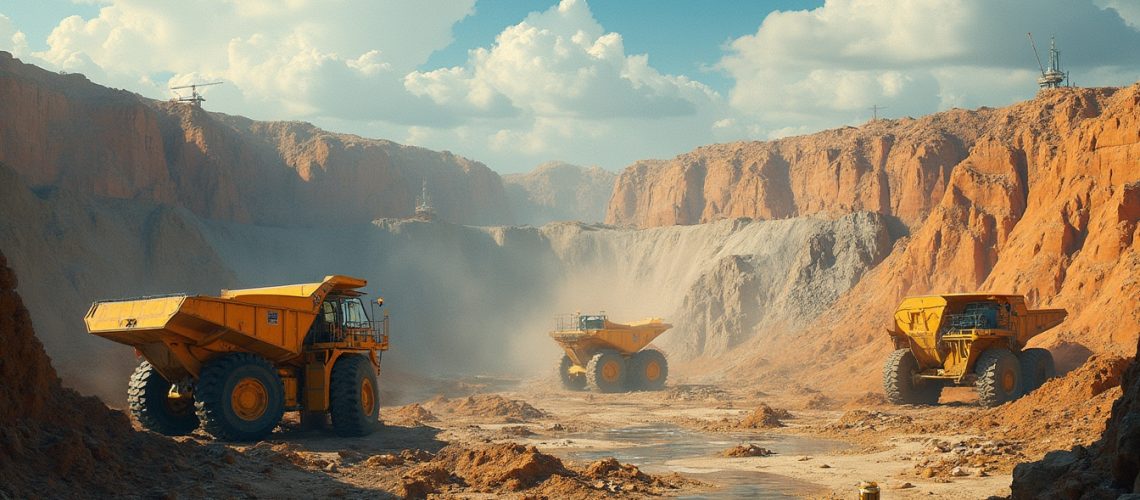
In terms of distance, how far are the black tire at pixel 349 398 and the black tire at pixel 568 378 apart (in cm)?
2147

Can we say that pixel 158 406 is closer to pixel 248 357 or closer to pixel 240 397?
pixel 240 397

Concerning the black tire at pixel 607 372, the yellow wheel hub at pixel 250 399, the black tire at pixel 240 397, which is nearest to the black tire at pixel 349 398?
the black tire at pixel 240 397

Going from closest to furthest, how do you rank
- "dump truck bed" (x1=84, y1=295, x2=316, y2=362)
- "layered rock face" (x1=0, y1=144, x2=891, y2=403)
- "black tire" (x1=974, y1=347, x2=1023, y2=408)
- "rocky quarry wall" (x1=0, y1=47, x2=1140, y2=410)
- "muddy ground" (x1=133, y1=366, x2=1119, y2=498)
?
"muddy ground" (x1=133, y1=366, x2=1119, y2=498) → "dump truck bed" (x1=84, y1=295, x2=316, y2=362) → "black tire" (x1=974, y1=347, x2=1023, y2=408) → "rocky quarry wall" (x1=0, y1=47, x2=1140, y2=410) → "layered rock face" (x1=0, y1=144, x2=891, y2=403)

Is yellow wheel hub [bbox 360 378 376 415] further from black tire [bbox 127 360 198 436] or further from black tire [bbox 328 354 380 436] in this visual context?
black tire [bbox 127 360 198 436]

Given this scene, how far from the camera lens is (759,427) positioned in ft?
88.4

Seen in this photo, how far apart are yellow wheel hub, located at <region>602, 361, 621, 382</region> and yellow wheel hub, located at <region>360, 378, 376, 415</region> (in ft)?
62.0

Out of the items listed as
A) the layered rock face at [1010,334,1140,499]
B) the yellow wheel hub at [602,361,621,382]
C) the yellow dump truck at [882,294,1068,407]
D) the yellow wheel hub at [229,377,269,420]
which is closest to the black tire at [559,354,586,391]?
the yellow wheel hub at [602,361,621,382]

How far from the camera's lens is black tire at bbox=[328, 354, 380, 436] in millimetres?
21547

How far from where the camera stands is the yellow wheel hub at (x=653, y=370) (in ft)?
137

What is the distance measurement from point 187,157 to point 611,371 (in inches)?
1595

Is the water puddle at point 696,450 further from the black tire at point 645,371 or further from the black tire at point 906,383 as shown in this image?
the black tire at point 645,371

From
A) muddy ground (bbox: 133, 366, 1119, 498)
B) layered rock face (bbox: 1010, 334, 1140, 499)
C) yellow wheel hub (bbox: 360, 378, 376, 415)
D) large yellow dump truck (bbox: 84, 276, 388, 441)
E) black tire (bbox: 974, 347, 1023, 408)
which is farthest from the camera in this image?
black tire (bbox: 974, 347, 1023, 408)

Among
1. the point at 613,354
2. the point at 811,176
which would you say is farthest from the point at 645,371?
the point at 811,176

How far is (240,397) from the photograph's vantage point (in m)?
19.9
